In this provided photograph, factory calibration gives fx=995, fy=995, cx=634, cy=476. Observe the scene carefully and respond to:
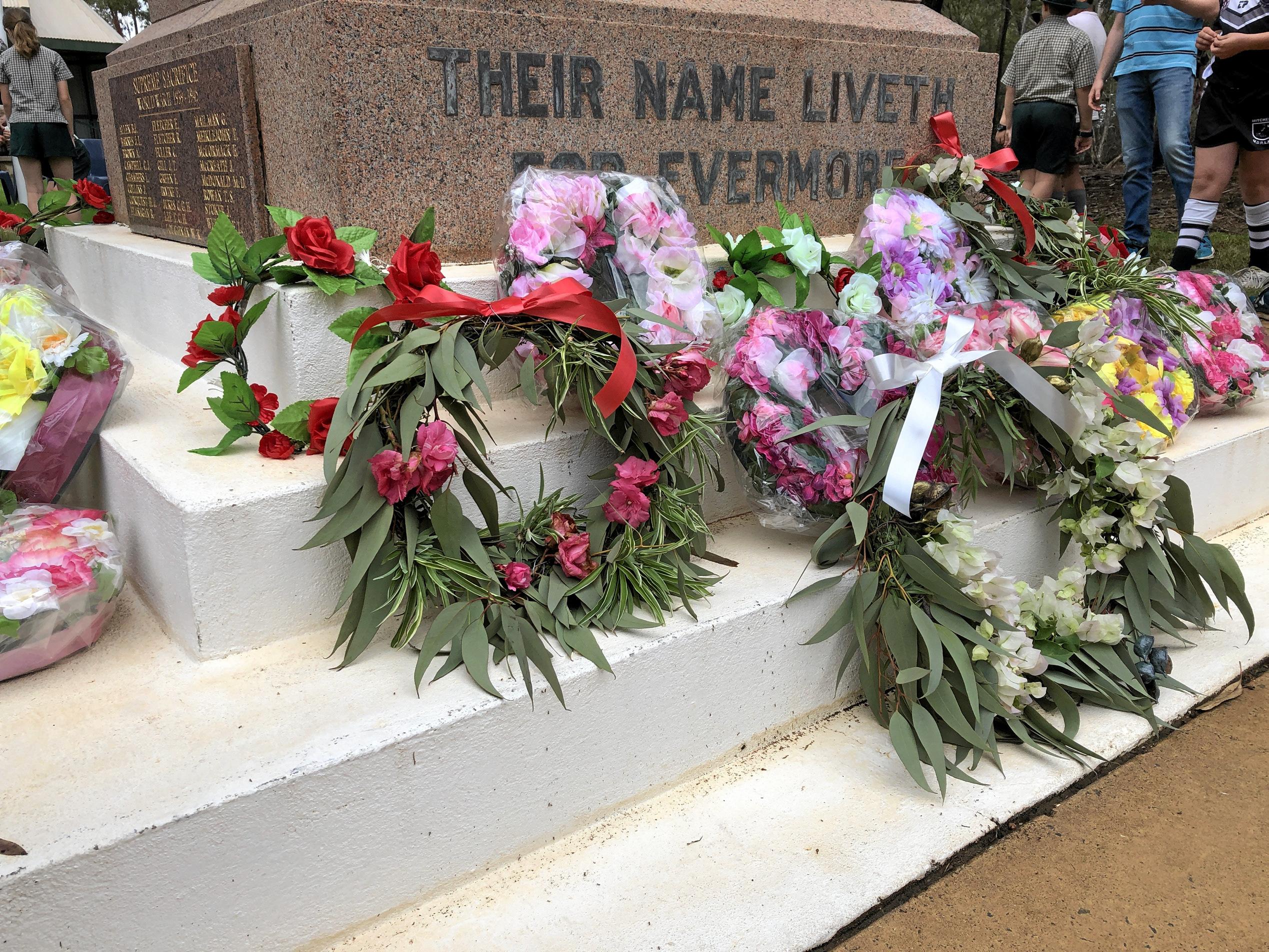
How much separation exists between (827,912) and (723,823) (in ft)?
0.85

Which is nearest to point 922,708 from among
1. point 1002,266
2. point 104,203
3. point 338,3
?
point 1002,266

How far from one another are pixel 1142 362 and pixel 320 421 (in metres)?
2.22

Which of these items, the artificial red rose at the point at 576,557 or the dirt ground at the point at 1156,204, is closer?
the artificial red rose at the point at 576,557

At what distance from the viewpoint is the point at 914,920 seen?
62.2 inches

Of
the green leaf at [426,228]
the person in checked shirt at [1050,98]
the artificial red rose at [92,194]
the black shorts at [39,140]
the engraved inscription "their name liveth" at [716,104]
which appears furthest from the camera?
the black shorts at [39,140]

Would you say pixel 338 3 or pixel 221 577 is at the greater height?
pixel 338 3

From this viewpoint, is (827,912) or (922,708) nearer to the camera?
(827,912)

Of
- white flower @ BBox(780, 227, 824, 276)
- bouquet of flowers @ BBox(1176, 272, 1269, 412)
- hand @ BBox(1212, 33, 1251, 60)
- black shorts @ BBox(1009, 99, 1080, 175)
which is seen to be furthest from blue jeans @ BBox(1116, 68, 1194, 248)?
white flower @ BBox(780, 227, 824, 276)

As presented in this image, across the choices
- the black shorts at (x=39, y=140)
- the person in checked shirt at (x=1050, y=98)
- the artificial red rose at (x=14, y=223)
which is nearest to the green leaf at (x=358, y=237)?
the artificial red rose at (x=14, y=223)

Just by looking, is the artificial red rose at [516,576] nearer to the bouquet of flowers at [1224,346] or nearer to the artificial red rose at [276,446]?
the artificial red rose at [276,446]

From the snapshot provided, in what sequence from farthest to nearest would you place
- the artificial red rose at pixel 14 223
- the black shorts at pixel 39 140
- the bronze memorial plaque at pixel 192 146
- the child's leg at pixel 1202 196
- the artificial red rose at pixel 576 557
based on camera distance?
1. the black shorts at pixel 39 140
2. the child's leg at pixel 1202 196
3. the artificial red rose at pixel 14 223
4. the bronze memorial plaque at pixel 192 146
5. the artificial red rose at pixel 576 557

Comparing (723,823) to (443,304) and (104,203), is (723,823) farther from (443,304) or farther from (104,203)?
(104,203)

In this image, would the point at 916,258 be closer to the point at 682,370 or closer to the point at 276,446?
the point at 682,370

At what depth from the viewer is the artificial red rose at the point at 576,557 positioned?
1.76 meters
